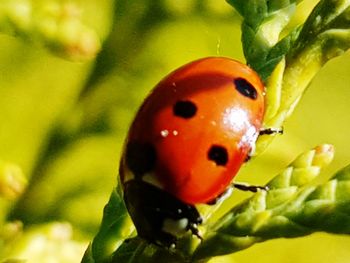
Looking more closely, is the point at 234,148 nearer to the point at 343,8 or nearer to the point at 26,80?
the point at 343,8

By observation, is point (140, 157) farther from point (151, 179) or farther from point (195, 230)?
point (195, 230)

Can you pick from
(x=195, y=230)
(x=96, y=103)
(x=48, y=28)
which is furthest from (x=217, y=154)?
(x=96, y=103)

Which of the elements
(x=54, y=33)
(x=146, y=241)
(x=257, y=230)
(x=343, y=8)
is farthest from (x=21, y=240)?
(x=343, y=8)

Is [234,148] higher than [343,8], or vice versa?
[343,8]

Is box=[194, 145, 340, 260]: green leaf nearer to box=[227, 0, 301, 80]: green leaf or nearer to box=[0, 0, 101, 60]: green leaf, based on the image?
box=[227, 0, 301, 80]: green leaf

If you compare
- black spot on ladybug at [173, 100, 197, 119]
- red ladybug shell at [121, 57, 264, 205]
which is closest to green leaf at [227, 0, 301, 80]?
red ladybug shell at [121, 57, 264, 205]

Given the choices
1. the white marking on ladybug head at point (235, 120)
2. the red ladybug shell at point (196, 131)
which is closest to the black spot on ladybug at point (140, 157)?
the red ladybug shell at point (196, 131)
